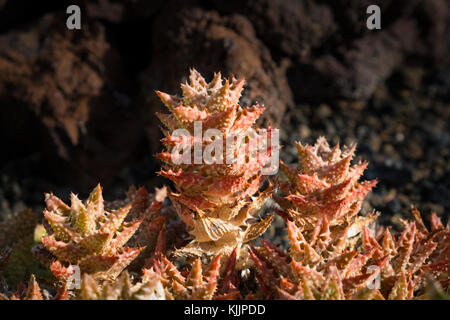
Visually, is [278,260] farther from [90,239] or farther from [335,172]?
[90,239]

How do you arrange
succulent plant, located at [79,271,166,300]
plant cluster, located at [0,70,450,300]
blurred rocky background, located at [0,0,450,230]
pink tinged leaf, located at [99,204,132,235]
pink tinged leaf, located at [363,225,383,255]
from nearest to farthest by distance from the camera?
1. succulent plant, located at [79,271,166,300]
2. plant cluster, located at [0,70,450,300]
3. pink tinged leaf, located at [99,204,132,235]
4. pink tinged leaf, located at [363,225,383,255]
5. blurred rocky background, located at [0,0,450,230]

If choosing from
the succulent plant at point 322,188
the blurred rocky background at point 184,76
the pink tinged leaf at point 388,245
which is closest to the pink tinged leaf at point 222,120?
the succulent plant at point 322,188

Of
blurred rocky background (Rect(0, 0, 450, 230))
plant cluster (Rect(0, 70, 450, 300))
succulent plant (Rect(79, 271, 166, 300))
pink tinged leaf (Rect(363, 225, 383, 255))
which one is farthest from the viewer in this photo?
blurred rocky background (Rect(0, 0, 450, 230))

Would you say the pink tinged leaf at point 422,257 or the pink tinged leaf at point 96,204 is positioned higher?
the pink tinged leaf at point 96,204

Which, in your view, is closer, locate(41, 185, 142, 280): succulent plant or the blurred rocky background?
locate(41, 185, 142, 280): succulent plant

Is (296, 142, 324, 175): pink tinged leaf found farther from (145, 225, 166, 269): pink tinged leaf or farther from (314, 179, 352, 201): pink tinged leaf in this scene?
(145, 225, 166, 269): pink tinged leaf

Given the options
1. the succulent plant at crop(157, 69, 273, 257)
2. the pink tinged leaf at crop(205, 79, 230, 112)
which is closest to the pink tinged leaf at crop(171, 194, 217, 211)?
the succulent plant at crop(157, 69, 273, 257)

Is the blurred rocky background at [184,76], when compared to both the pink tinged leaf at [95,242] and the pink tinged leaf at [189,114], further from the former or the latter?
the pink tinged leaf at [95,242]

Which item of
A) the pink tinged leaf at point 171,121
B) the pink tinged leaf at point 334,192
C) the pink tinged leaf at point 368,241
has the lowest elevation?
the pink tinged leaf at point 368,241
